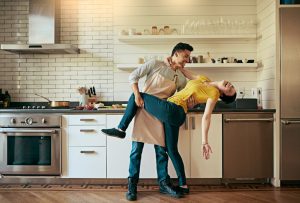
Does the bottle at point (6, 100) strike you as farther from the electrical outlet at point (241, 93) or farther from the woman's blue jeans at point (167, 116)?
the electrical outlet at point (241, 93)

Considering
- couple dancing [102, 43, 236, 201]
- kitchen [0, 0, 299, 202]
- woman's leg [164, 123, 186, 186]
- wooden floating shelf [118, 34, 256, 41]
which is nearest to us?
couple dancing [102, 43, 236, 201]

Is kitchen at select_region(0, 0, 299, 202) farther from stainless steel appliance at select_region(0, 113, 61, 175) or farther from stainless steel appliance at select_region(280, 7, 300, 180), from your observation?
stainless steel appliance at select_region(0, 113, 61, 175)

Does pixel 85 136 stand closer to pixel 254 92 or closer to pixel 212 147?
pixel 212 147

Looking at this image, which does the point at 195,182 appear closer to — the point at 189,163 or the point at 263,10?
the point at 189,163

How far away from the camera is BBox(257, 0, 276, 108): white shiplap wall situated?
3.67 metres

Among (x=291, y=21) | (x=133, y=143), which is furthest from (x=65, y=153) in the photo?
(x=291, y=21)

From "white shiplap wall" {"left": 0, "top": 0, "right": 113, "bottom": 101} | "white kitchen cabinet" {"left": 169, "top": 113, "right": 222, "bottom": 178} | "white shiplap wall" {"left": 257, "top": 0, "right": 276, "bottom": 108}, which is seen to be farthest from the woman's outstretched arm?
"white shiplap wall" {"left": 0, "top": 0, "right": 113, "bottom": 101}

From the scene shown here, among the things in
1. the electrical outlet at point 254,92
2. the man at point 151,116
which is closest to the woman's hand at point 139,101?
the man at point 151,116

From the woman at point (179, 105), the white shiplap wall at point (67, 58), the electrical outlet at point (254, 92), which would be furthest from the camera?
the white shiplap wall at point (67, 58)

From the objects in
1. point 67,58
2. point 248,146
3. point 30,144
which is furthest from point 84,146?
point 248,146

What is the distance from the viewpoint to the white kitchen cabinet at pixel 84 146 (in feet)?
11.9

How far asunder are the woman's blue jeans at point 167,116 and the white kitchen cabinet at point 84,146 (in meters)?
0.59

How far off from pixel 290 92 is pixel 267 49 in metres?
0.62

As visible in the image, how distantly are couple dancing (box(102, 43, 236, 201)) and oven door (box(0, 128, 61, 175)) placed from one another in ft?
3.01
